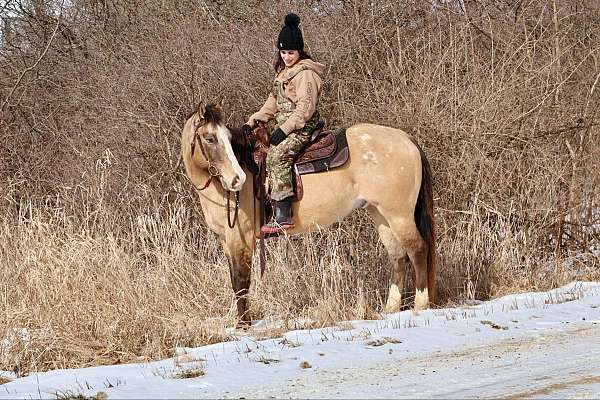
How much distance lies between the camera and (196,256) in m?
9.77

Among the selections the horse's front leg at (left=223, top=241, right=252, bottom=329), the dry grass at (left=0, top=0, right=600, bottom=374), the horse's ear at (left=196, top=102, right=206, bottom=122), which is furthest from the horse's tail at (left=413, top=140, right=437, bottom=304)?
the horse's ear at (left=196, top=102, right=206, bottom=122)

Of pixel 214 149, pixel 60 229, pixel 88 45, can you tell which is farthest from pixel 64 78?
pixel 214 149

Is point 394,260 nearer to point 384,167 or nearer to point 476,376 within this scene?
point 384,167

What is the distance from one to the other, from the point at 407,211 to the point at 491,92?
3.14m

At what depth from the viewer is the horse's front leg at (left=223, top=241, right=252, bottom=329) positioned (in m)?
7.43

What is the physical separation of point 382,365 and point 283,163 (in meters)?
2.63

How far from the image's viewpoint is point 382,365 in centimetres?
555

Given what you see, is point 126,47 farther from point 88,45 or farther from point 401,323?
point 401,323

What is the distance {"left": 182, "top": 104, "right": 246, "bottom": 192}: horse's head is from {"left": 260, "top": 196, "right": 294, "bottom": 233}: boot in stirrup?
0.50m

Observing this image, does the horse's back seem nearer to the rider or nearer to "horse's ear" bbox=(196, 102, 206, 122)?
the rider

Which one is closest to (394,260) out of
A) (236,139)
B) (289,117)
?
(289,117)

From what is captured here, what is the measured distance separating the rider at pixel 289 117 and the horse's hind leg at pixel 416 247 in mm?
1029

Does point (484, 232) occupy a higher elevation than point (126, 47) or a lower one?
lower

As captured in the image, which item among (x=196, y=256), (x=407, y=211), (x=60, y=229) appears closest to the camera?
(x=407, y=211)
